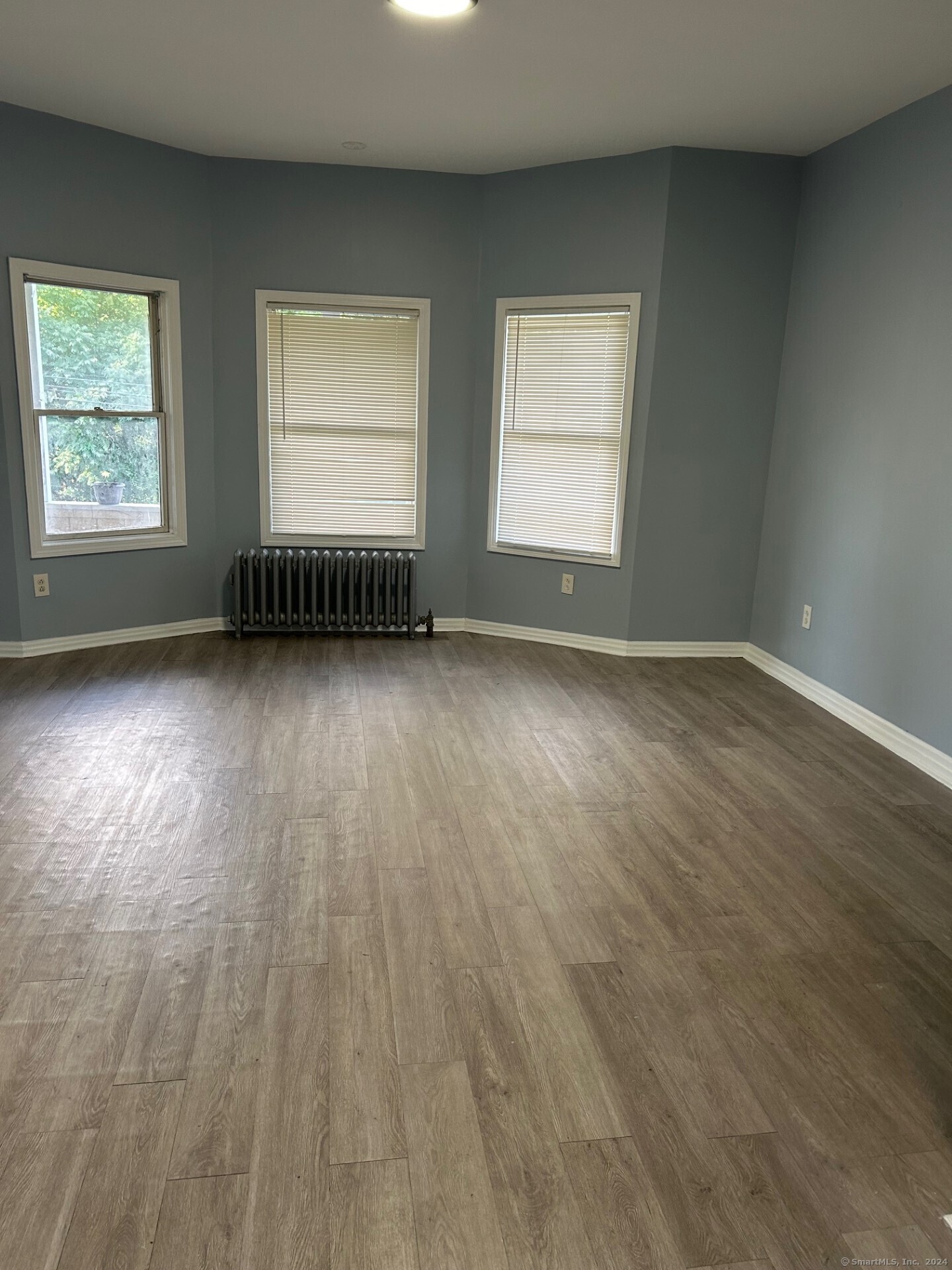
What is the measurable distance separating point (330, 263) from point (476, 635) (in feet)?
7.83

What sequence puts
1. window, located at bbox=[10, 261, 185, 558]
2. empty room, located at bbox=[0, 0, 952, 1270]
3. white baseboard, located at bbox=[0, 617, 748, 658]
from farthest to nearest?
white baseboard, located at bbox=[0, 617, 748, 658] < window, located at bbox=[10, 261, 185, 558] < empty room, located at bbox=[0, 0, 952, 1270]

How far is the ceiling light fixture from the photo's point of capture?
3.03 metres

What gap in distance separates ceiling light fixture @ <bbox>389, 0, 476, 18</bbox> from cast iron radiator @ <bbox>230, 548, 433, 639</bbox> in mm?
2942

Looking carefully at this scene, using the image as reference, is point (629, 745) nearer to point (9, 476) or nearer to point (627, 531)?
point (627, 531)

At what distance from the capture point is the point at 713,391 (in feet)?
16.5

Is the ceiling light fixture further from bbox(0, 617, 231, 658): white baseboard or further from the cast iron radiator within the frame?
bbox(0, 617, 231, 658): white baseboard

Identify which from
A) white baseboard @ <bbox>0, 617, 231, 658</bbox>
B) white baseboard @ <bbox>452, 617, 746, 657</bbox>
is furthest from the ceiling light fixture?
white baseboard @ <bbox>0, 617, 231, 658</bbox>

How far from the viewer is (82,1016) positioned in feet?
6.97

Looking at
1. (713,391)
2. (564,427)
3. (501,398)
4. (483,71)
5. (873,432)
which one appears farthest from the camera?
(501,398)

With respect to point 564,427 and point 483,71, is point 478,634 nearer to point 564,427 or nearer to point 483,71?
point 564,427

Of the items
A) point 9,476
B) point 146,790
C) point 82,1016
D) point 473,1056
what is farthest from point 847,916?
point 9,476

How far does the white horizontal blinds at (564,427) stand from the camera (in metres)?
5.14

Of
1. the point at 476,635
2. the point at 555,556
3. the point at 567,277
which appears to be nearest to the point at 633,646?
the point at 555,556

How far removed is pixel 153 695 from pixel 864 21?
3.99 m
